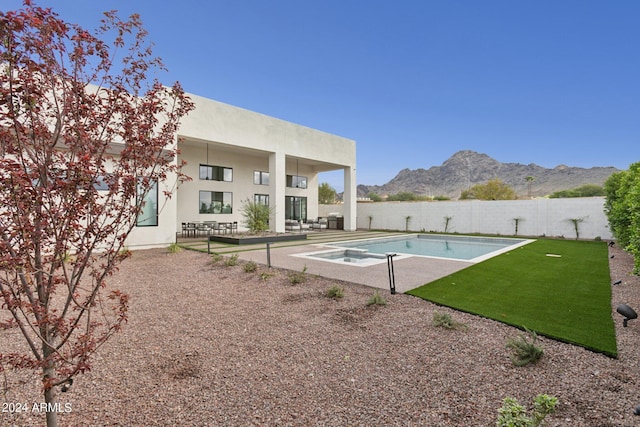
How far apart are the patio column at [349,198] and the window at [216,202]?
7.12 meters

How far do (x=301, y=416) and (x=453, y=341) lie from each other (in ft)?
6.82

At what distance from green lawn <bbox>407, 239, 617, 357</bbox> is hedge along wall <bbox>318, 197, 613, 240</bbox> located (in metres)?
7.95

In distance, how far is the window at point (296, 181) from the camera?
20.8 m

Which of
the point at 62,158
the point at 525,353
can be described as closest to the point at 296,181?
the point at 525,353

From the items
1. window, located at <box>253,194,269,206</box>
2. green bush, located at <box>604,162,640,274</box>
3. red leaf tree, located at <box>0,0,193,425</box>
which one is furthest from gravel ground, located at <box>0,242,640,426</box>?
window, located at <box>253,194,269,206</box>

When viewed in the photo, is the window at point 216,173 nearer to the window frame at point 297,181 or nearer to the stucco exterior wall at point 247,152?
the stucco exterior wall at point 247,152

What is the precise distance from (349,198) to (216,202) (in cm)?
804

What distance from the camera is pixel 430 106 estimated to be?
95.1ft

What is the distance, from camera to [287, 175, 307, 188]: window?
68.2 ft

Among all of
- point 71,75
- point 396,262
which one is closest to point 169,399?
point 71,75

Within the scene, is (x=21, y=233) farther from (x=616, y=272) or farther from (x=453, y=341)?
(x=616, y=272)

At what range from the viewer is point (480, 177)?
72.0 m

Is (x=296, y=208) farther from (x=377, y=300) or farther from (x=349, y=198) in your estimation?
(x=377, y=300)

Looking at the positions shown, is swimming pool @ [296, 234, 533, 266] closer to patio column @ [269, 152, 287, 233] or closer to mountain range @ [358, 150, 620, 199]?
patio column @ [269, 152, 287, 233]
